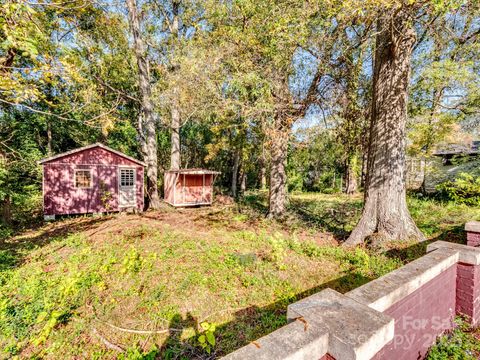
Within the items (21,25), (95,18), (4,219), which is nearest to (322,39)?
(21,25)

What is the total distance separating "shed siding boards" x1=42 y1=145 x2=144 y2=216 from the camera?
10.8 metres

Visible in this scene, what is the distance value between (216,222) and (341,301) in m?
8.71

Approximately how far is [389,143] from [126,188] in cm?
1221

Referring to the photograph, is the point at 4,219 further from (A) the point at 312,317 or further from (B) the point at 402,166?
(B) the point at 402,166

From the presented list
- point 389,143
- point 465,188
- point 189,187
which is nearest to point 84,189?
point 189,187

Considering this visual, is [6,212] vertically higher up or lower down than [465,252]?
lower down

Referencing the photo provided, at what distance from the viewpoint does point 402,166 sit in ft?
19.1

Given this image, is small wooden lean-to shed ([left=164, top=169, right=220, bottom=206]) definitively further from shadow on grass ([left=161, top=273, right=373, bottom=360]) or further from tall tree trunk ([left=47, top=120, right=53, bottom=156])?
shadow on grass ([left=161, top=273, right=373, bottom=360])

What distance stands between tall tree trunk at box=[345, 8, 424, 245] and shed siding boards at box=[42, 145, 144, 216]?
1166cm

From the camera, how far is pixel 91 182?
11648 mm

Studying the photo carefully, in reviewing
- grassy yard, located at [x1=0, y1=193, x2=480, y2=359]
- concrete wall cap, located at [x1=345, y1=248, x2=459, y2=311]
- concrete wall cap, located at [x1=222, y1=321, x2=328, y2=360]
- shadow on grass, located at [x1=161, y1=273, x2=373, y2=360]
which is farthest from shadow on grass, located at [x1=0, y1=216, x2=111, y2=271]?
concrete wall cap, located at [x1=345, y1=248, x2=459, y2=311]

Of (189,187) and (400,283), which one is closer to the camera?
(400,283)

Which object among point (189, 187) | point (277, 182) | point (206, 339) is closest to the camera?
point (206, 339)

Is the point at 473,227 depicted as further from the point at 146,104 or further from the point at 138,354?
the point at 146,104
